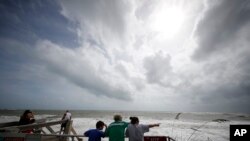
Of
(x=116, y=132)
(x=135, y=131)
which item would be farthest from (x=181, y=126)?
(x=116, y=132)

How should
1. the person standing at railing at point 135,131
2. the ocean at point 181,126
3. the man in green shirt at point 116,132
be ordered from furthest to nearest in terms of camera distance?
the ocean at point 181,126 < the person standing at railing at point 135,131 < the man in green shirt at point 116,132

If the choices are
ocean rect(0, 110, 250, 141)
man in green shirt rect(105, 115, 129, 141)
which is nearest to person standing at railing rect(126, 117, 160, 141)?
man in green shirt rect(105, 115, 129, 141)

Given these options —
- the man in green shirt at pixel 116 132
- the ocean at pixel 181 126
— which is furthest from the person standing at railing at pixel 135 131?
the ocean at pixel 181 126

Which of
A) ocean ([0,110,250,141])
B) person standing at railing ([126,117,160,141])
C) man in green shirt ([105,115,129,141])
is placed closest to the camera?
man in green shirt ([105,115,129,141])

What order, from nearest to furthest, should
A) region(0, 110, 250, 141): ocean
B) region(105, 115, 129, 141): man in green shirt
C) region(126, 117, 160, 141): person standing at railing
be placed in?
1. region(105, 115, 129, 141): man in green shirt
2. region(126, 117, 160, 141): person standing at railing
3. region(0, 110, 250, 141): ocean

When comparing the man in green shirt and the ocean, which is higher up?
the man in green shirt

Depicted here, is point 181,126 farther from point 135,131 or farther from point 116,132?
point 116,132

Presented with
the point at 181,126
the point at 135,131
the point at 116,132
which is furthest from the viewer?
the point at 181,126

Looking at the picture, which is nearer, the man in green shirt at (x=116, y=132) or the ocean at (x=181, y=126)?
the man in green shirt at (x=116, y=132)

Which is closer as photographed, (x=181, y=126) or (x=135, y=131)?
(x=135, y=131)

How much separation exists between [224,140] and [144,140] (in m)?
18.0

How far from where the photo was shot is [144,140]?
16.1ft

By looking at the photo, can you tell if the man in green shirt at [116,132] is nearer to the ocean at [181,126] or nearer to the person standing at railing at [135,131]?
the person standing at railing at [135,131]

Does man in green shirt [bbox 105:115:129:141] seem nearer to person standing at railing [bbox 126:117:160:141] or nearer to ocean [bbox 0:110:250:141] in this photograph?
person standing at railing [bbox 126:117:160:141]
